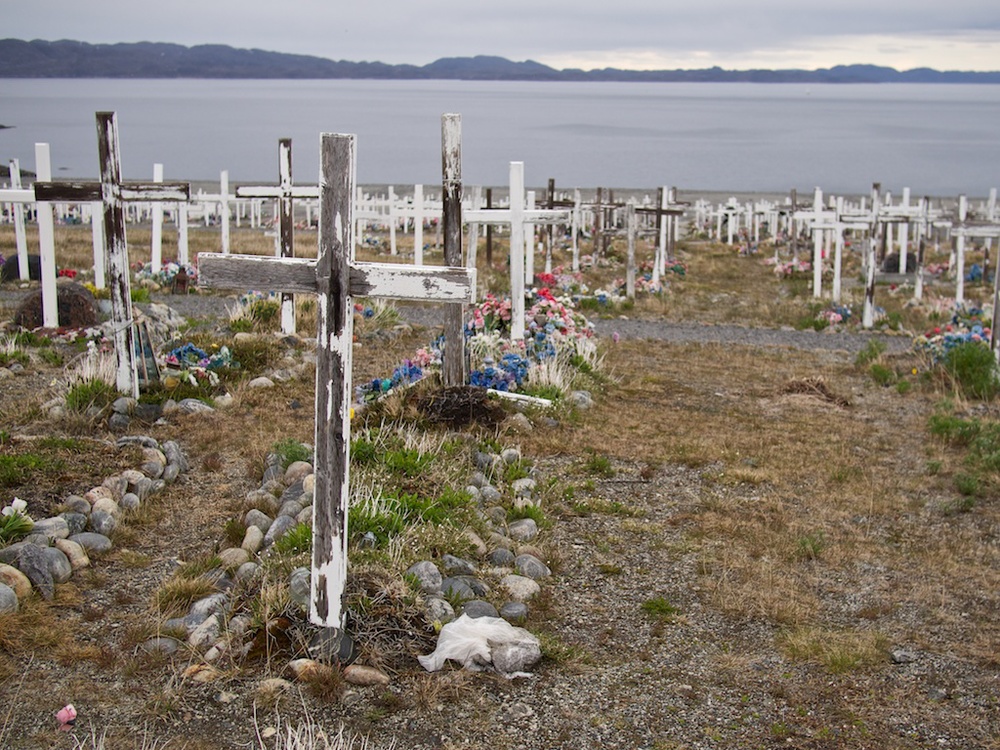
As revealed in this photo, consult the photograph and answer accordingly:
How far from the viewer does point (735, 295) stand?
2567 cm

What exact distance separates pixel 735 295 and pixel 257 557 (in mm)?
21030

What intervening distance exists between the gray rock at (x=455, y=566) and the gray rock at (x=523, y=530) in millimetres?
827

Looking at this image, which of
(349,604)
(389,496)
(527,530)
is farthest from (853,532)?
(349,604)

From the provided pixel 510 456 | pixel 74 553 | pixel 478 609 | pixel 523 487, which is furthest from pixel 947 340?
pixel 74 553

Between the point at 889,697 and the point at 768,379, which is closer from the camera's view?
the point at 889,697

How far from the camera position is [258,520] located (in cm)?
669

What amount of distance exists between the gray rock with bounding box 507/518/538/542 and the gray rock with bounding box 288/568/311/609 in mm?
1764

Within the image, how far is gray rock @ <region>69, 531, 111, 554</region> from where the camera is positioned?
636 centimetres

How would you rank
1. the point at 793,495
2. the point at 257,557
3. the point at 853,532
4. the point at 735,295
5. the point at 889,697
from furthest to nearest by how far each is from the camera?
the point at 735,295, the point at 793,495, the point at 853,532, the point at 257,557, the point at 889,697

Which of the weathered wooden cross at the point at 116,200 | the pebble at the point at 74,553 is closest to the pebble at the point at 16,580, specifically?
the pebble at the point at 74,553

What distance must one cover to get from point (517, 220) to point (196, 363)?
396 centimetres

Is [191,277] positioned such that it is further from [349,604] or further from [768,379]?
[349,604]

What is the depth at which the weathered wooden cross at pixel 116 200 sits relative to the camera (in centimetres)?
977

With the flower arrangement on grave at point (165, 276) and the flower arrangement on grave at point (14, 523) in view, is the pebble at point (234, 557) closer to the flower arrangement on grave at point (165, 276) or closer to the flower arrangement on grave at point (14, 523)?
the flower arrangement on grave at point (14, 523)
